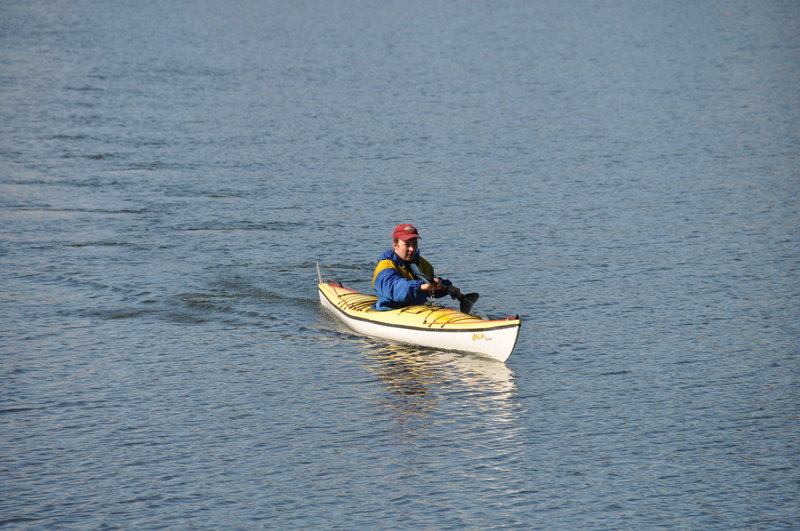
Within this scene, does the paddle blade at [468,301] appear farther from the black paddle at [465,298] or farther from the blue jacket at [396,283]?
the blue jacket at [396,283]

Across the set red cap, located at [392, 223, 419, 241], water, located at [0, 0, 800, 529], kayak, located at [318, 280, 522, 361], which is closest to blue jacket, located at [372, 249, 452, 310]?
kayak, located at [318, 280, 522, 361]

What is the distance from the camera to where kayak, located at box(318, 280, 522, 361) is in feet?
39.6

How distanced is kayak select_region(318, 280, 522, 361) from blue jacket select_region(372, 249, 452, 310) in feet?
0.40

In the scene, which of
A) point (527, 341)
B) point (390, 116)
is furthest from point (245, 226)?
point (390, 116)

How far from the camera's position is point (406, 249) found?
42.8 ft

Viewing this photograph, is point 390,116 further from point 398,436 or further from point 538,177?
point 398,436

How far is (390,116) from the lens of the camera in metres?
29.2

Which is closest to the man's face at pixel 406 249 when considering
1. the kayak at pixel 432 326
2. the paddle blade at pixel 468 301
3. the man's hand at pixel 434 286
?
the man's hand at pixel 434 286

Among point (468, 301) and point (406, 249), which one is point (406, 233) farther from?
point (468, 301)

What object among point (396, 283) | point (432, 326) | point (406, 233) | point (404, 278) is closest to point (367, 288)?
point (404, 278)

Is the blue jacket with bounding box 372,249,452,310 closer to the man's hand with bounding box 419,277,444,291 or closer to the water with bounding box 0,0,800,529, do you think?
the man's hand with bounding box 419,277,444,291

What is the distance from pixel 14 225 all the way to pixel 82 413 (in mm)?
8659

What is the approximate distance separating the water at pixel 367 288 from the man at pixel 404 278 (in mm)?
657

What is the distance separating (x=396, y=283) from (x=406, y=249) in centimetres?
45
